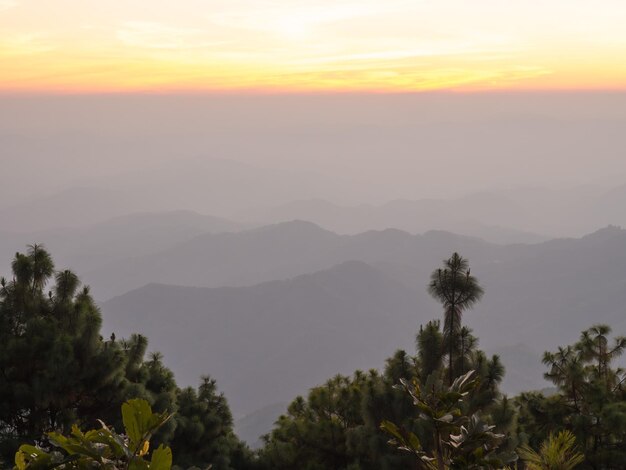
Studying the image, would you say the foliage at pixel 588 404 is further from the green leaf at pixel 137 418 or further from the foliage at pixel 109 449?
the green leaf at pixel 137 418

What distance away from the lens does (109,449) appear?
5.71 meters

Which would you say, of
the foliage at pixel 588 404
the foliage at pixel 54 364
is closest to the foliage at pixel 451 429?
the foliage at pixel 54 364

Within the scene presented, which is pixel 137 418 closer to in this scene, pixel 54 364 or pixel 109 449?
pixel 109 449

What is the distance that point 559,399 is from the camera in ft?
107

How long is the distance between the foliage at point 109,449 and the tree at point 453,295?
24985 mm

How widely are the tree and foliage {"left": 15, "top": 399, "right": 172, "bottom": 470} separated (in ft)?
82.0

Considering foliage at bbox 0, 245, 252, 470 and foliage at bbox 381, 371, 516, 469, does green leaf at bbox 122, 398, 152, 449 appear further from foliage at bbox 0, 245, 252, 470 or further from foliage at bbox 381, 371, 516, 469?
foliage at bbox 0, 245, 252, 470

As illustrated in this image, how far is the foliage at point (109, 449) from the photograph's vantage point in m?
5.23

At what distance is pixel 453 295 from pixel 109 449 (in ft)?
83.9

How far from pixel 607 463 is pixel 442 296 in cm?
1046

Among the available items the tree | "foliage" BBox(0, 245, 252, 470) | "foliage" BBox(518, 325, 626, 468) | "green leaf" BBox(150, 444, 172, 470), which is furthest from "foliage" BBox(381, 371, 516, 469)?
"foliage" BBox(518, 325, 626, 468)

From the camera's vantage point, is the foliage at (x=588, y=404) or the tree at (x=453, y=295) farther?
the tree at (x=453, y=295)

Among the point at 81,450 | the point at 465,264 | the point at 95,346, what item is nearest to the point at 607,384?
the point at 465,264

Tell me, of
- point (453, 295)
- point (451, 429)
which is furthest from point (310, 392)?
point (451, 429)
